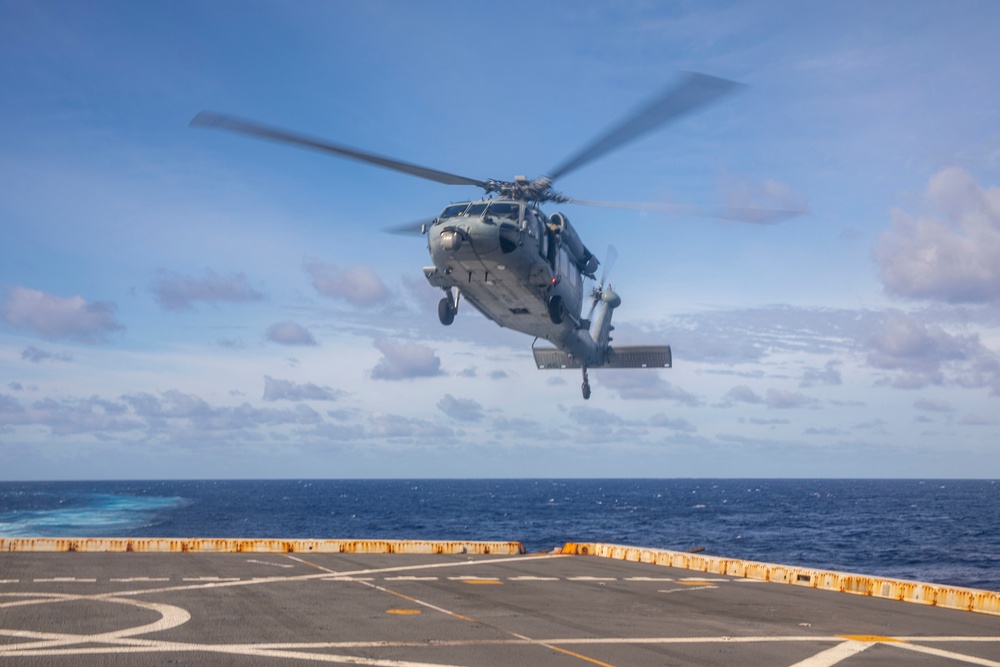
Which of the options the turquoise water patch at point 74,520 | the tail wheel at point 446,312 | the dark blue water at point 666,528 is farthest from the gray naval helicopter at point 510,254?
the turquoise water patch at point 74,520

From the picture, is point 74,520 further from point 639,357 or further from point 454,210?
point 454,210

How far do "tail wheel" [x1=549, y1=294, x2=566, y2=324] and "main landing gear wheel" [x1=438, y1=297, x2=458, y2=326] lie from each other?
10.1ft

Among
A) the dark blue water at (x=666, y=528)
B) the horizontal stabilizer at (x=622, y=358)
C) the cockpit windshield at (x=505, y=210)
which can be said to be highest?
the cockpit windshield at (x=505, y=210)

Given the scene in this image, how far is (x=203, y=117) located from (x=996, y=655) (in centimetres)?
1871

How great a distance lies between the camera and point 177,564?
24.7m

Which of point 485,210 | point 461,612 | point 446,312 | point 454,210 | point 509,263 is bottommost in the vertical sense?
point 461,612

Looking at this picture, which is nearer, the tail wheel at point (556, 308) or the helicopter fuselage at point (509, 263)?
the helicopter fuselage at point (509, 263)

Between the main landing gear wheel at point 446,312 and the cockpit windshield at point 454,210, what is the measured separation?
2799mm

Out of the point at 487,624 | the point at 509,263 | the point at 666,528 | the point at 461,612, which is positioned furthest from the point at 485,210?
the point at 666,528

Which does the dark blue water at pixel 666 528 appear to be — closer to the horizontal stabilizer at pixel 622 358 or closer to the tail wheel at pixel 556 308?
the horizontal stabilizer at pixel 622 358

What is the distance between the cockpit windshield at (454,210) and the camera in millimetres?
25359

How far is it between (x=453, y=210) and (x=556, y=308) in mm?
4730

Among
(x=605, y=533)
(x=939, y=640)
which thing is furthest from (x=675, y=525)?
(x=939, y=640)

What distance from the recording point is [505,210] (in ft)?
82.6
